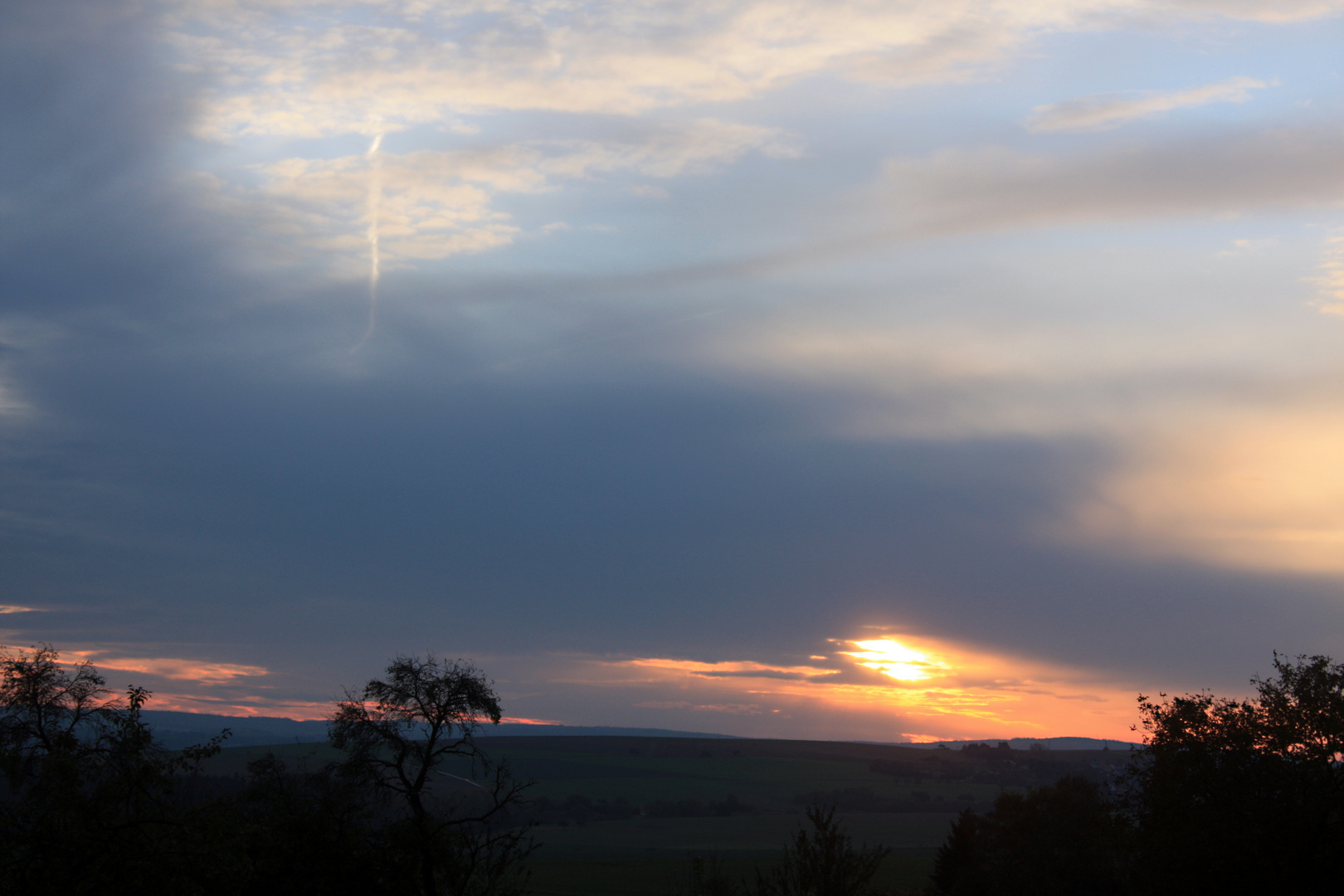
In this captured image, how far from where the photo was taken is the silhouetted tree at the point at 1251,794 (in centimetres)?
3603

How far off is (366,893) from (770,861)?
117 metres

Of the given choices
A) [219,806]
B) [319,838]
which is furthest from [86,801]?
[319,838]

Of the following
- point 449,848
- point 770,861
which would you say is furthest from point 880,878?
point 449,848

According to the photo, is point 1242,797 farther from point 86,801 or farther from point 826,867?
point 86,801

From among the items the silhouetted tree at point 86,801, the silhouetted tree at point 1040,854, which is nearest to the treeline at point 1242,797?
the silhouetted tree at point 1040,854

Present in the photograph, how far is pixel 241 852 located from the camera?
2320 centimetres

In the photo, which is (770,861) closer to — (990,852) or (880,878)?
(880,878)

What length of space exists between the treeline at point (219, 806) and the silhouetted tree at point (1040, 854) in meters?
50.6

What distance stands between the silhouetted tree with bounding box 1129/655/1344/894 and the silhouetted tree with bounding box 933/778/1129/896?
1223 inches

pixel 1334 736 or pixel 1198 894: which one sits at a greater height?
pixel 1334 736

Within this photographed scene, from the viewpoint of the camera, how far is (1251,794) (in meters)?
37.6

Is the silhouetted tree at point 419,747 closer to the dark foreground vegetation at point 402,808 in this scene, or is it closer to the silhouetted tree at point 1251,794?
the dark foreground vegetation at point 402,808

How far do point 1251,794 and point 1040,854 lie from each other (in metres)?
40.3

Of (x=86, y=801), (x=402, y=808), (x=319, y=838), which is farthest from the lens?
(x=402, y=808)
